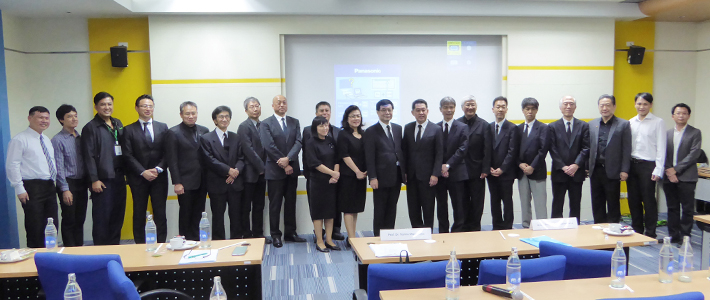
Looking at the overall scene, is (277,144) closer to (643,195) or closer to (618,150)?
(618,150)

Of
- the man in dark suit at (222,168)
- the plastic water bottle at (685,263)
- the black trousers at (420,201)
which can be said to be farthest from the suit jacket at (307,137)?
the plastic water bottle at (685,263)

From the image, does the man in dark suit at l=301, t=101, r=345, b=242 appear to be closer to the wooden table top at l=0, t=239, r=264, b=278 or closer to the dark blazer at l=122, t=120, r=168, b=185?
the dark blazer at l=122, t=120, r=168, b=185

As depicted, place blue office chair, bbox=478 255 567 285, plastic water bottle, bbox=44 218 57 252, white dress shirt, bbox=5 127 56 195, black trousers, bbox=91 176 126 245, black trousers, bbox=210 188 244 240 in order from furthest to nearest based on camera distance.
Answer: black trousers, bbox=210 188 244 240, black trousers, bbox=91 176 126 245, white dress shirt, bbox=5 127 56 195, plastic water bottle, bbox=44 218 57 252, blue office chair, bbox=478 255 567 285

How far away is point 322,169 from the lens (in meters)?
4.86

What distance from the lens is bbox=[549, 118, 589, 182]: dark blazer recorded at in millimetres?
5145

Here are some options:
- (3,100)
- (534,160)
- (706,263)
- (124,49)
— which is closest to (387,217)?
(534,160)

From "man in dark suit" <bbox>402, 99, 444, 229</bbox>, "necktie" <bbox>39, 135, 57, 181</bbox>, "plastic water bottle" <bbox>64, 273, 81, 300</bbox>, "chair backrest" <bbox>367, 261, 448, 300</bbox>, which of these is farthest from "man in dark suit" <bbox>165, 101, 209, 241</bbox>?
"chair backrest" <bbox>367, 261, 448, 300</bbox>

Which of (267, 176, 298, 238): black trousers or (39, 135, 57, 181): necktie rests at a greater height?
(39, 135, 57, 181): necktie

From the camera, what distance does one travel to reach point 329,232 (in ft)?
17.0

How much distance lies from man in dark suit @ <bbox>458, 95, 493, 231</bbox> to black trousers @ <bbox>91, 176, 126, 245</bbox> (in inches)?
152

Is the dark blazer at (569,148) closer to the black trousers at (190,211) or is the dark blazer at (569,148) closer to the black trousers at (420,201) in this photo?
the black trousers at (420,201)

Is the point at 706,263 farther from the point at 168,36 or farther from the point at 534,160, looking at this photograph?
the point at 168,36

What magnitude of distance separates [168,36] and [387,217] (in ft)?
11.6

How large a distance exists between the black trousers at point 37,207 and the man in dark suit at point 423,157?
369cm
